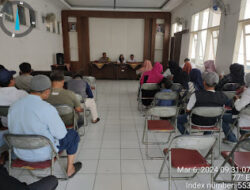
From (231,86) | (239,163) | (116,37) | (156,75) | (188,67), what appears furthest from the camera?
(116,37)

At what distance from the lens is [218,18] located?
4781 mm

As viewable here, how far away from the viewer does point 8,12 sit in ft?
13.5

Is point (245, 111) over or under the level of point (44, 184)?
over

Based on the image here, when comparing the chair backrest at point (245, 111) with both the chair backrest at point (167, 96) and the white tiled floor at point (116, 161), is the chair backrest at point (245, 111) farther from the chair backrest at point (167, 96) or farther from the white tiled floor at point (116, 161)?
the chair backrest at point (167, 96)

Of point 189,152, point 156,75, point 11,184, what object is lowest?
point 189,152

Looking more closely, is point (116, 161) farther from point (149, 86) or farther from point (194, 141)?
point (149, 86)

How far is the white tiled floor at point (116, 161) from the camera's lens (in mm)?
1933

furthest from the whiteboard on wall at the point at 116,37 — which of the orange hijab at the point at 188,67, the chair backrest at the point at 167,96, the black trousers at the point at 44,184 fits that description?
the black trousers at the point at 44,184

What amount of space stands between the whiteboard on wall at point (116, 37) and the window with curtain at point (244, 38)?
5.61m

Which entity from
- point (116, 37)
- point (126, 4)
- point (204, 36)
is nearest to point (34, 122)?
point (204, 36)

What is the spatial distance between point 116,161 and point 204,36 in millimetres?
5134

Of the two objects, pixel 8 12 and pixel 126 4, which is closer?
pixel 8 12

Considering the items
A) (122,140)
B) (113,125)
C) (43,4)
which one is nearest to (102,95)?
(113,125)

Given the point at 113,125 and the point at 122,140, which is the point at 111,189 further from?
the point at 113,125
